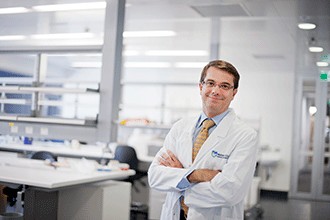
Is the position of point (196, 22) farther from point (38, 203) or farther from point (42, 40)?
point (38, 203)

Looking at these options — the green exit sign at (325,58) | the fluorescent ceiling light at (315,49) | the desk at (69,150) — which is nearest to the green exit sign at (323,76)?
the green exit sign at (325,58)

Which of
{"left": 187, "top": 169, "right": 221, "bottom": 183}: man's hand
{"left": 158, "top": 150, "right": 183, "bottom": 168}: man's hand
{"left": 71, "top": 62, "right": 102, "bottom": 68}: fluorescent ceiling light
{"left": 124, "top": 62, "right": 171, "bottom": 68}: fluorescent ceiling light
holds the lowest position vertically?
{"left": 187, "top": 169, "right": 221, "bottom": 183}: man's hand

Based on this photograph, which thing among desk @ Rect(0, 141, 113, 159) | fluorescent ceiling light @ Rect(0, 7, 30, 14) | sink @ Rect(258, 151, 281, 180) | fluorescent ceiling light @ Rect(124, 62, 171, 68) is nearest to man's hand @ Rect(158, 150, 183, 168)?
fluorescent ceiling light @ Rect(0, 7, 30, 14)

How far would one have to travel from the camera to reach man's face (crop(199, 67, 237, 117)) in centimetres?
200

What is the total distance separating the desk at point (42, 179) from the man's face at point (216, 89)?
1.46m

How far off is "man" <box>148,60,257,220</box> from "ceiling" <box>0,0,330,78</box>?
189 cm

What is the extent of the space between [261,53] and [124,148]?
2.42 meters

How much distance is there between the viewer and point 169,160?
6.88 ft

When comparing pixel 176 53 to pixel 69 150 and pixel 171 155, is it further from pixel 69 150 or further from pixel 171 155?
pixel 171 155

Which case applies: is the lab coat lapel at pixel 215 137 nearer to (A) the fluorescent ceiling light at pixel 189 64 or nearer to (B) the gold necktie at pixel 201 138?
(B) the gold necktie at pixel 201 138

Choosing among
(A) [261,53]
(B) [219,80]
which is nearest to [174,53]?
(A) [261,53]

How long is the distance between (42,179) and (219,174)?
5.50ft

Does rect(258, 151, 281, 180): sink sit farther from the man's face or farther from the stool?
the man's face

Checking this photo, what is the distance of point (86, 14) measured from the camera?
458cm
